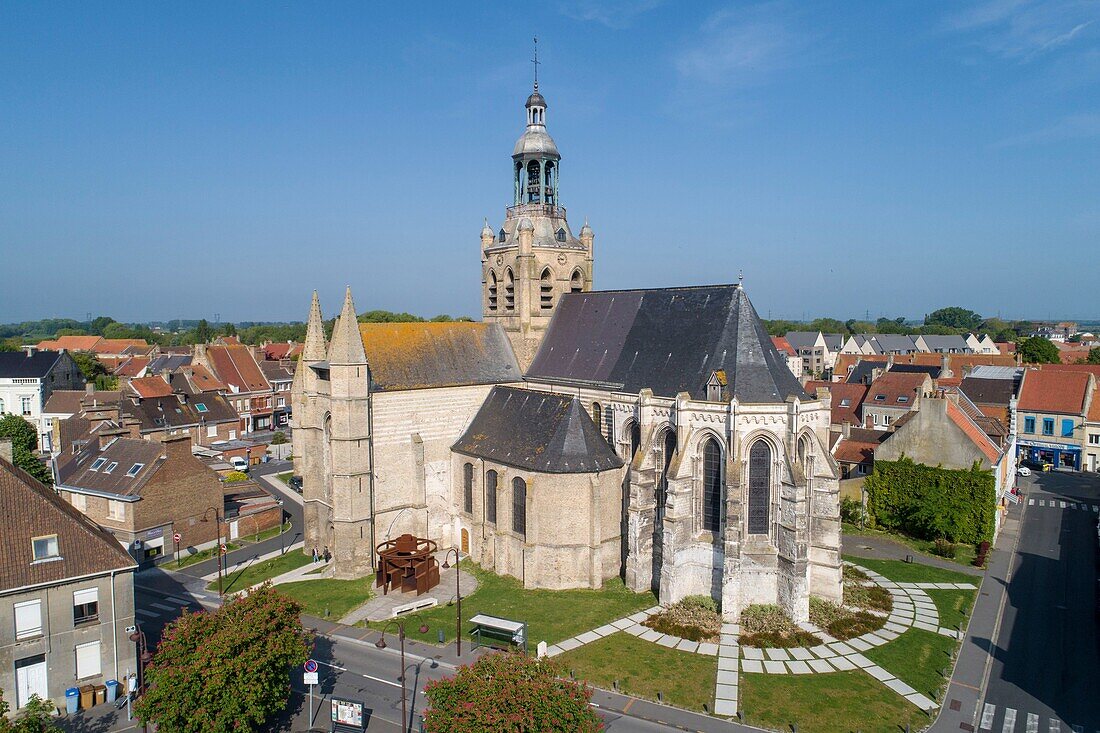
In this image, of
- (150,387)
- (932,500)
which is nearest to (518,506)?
(932,500)

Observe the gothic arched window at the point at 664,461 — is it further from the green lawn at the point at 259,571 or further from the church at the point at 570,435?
the green lawn at the point at 259,571

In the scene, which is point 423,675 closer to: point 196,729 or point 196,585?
point 196,729

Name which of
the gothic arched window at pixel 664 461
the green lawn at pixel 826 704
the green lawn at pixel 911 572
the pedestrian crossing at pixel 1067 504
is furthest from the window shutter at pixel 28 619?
the pedestrian crossing at pixel 1067 504

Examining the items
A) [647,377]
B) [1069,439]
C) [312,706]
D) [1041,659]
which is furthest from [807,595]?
[1069,439]

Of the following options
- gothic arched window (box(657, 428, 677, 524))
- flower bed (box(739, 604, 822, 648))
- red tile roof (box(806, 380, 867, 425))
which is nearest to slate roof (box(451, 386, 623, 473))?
gothic arched window (box(657, 428, 677, 524))

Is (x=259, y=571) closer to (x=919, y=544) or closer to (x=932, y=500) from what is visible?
(x=919, y=544)
